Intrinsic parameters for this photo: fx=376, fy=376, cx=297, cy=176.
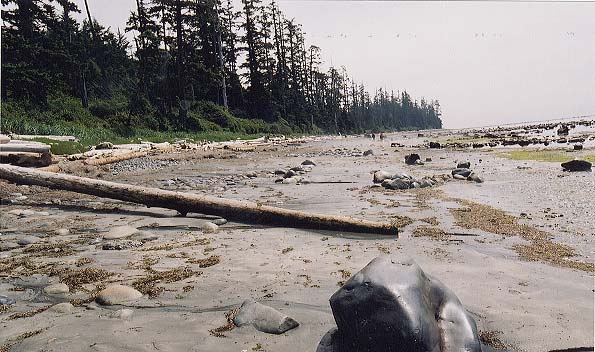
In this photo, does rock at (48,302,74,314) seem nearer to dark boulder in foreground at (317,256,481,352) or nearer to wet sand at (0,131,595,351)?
wet sand at (0,131,595,351)

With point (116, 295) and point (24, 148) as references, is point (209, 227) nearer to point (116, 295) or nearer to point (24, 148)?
point (116, 295)

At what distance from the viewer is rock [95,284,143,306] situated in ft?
8.55

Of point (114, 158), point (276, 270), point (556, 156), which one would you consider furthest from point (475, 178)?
point (114, 158)

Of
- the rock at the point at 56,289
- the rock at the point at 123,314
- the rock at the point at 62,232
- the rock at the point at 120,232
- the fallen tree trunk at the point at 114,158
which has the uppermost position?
the fallen tree trunk at the point at 114,158

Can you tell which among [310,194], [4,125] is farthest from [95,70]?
[310,194]

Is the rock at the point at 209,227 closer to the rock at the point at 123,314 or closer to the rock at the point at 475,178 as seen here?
the rock at the point at 123,314

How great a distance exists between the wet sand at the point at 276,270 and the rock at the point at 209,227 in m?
0.12

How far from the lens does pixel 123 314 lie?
2.40 m

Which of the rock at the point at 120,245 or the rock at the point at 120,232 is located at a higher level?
the rock at the point at 120,232

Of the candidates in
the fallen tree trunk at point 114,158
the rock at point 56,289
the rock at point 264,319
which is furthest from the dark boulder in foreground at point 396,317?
the fallen tree trunk at point 114,158

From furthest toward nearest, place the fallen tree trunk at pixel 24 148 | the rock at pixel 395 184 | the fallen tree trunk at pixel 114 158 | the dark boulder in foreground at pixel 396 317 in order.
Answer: the fallen tree trunk at pixel 114 158, the fallen tree trunk at pixel 24 148, the rock at pixel 395 184, the dark boulder in foreground at pixel 396 317

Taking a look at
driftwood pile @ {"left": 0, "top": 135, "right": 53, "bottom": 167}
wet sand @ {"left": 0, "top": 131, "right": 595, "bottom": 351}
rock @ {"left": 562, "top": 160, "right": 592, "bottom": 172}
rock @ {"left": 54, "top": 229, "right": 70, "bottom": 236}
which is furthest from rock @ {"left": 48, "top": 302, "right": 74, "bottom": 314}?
rock @ {"left": 562, "top": 160, "right": 592, "bottom": 172}

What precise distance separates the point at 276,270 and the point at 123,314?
126 cm

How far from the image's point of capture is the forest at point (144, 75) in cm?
2291
